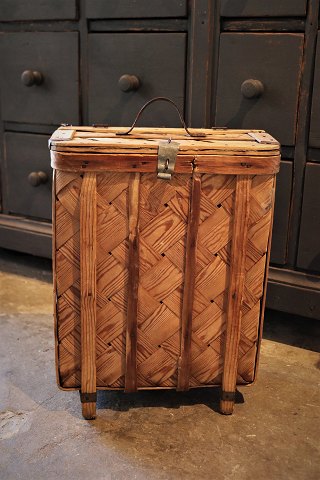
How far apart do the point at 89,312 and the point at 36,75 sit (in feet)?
2.42

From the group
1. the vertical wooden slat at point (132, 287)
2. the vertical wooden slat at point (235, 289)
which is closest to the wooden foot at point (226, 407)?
the vertical wooden slat at point (235, 289)

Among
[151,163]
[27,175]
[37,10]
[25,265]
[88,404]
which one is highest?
[37,10]

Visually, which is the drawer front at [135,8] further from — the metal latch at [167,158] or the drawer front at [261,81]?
the metal latch at [167,158]

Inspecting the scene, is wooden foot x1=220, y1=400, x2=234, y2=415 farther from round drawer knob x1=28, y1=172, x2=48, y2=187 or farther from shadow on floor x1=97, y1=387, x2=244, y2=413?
round drawer knob x1=28, y1=172, x2=48, y2=187

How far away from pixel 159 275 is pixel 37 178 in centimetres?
67

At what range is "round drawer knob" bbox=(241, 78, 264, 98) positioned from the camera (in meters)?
1.17

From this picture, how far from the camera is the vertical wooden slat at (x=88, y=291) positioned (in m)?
0.92

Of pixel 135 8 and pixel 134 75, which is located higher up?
pixel 135 8

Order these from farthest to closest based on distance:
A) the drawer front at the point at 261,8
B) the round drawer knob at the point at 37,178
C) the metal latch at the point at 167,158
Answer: the round drawer knob at the point at 37,178 < the drawer front at the point at 261,8 < the metal latch at the point at 167,158

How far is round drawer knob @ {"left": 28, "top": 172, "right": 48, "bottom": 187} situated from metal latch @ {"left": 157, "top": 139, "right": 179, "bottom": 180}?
0.69 meters

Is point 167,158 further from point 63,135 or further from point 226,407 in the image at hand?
point 226,407

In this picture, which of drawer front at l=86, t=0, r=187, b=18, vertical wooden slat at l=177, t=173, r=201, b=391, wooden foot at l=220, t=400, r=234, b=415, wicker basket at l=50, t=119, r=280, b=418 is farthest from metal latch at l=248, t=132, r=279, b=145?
wooden foot at l=220, t=400, r=234, b=415

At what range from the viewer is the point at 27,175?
1.58 m

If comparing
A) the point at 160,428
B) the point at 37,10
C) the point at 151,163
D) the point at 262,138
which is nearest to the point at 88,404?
the point at 160,428
